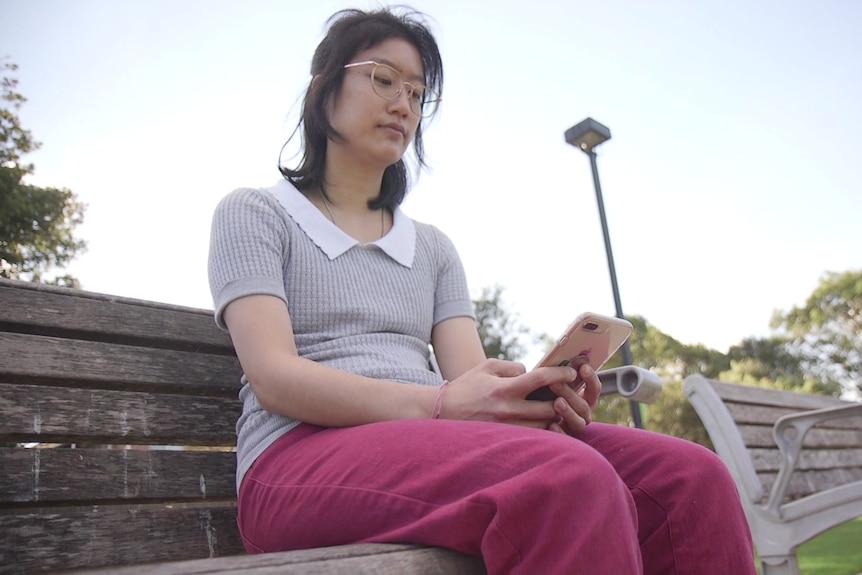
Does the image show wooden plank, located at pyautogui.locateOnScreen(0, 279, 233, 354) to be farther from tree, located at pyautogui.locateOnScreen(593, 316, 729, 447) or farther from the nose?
tree, located at pyautogui.locateOnScreen(593, 316, 729, 447)

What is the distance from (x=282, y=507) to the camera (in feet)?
4.13

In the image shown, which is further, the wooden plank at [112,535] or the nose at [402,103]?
the nose at [402,103]

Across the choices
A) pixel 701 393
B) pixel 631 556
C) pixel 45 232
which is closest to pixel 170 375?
pixel 631 556

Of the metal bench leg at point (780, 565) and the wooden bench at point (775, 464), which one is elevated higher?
the wooden bench at point (775, 464)

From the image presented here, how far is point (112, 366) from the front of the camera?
1617 mm

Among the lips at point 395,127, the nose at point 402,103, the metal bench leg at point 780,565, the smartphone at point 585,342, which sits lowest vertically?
the metal bench leg at point 780,565

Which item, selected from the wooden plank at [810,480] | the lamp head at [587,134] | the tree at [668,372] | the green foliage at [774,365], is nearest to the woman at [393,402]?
the wooden plank at [810,480]

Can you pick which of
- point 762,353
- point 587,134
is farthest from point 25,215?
point 762,353

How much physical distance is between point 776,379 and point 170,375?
2444cm

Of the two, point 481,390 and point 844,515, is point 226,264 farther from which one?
point 844,515

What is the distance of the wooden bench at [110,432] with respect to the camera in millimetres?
1421

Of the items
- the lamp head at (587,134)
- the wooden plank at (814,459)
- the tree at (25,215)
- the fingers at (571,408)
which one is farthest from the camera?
the tree at (25,215)

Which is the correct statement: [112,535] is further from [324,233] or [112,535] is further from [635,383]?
[635,383]

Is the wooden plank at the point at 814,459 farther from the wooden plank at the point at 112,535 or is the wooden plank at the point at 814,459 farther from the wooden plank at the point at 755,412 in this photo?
the wooden plank at the point at 112,535
